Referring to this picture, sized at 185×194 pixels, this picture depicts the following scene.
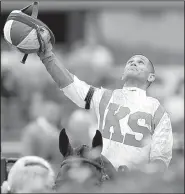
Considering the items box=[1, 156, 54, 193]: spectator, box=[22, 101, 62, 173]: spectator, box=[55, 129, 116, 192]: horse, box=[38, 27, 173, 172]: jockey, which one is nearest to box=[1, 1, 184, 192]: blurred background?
box=[22, 101, 62, 173]: spectator

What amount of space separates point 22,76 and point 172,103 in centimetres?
246

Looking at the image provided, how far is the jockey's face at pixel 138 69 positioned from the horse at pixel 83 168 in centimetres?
80

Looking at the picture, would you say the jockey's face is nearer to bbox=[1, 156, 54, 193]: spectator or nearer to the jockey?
the jockey

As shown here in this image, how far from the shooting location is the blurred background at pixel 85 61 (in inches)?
375

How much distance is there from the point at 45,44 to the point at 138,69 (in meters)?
0.64

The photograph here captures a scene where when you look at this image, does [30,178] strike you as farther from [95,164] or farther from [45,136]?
[45,136]

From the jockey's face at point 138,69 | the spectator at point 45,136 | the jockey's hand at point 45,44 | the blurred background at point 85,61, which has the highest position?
the jockey's hand at point 45,44

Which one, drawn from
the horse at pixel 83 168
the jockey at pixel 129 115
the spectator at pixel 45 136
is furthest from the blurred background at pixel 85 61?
the horse at pixel 83 168

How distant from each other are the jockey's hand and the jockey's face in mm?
530

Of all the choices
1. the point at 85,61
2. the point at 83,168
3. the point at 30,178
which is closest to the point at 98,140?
the point at 83,168

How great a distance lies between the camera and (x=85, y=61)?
37.0 feet

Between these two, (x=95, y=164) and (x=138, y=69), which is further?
(x=138, y=69)

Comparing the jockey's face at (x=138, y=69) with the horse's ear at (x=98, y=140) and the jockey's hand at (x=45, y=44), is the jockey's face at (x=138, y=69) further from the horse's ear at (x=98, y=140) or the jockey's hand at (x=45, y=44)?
the horse's ear at (x=98, y=140)

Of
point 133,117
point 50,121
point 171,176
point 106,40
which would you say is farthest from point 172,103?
point 171,176
